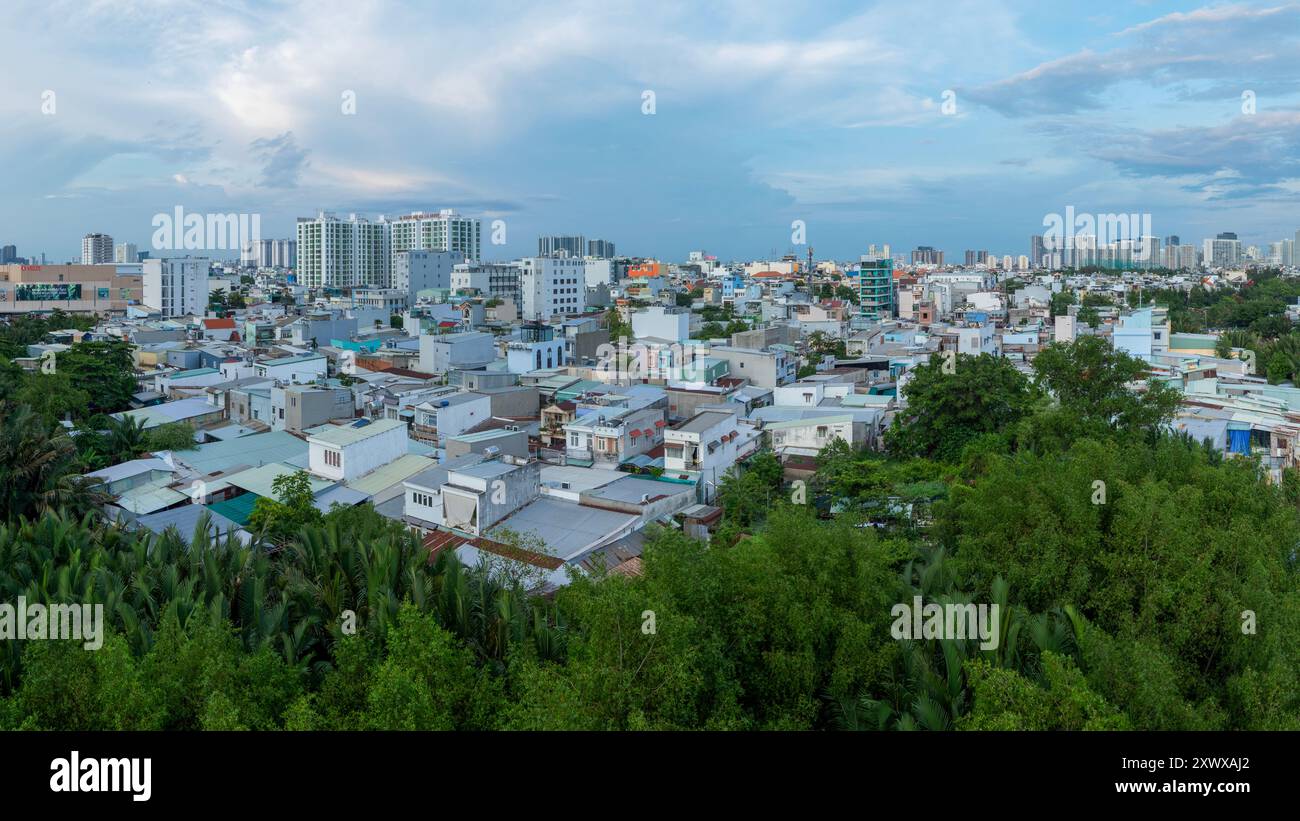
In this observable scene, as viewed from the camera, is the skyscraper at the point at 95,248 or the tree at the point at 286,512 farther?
the skyscraper at the point at 95,248

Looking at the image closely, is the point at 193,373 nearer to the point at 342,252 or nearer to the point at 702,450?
the point at 702,450

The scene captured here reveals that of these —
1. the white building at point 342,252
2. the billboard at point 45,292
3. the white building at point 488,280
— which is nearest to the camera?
the billboard at point 45,292

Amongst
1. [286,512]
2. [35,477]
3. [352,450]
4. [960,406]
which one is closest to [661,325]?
[960,406]

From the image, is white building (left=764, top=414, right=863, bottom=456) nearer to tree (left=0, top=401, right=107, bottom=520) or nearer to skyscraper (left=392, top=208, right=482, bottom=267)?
tree (left=0, top=401, right=107, bottom=520)

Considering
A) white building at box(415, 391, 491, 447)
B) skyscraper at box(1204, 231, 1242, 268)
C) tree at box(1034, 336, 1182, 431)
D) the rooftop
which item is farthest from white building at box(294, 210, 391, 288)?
skyscraper at box(1204, 231, 1242, 268)

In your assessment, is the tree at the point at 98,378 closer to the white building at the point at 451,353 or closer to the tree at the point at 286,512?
the white building at the point at 451,353

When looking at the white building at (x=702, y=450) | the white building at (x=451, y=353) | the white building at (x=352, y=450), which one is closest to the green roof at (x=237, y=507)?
the white building at (x=352, y=450)
